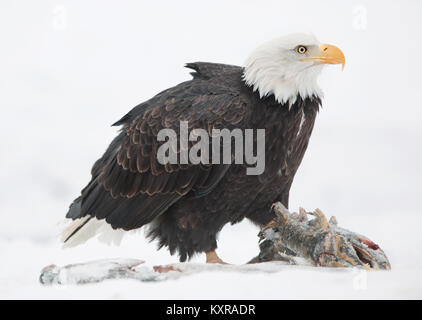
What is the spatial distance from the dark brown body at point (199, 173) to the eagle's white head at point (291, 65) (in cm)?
9

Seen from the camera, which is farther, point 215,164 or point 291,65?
point 291,65

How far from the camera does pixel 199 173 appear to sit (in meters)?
5.96

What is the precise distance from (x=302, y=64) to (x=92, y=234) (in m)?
2.75

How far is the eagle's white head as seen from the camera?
6.06 meters

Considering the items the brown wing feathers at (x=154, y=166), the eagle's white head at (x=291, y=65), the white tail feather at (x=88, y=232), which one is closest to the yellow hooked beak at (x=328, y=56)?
the eagle's white head at (x=291, y=65)

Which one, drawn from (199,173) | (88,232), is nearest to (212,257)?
(199,173)

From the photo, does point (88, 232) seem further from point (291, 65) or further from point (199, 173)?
point (291, 65)

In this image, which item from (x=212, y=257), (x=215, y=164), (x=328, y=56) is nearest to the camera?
(x=215, y=164)

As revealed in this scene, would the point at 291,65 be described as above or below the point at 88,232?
above

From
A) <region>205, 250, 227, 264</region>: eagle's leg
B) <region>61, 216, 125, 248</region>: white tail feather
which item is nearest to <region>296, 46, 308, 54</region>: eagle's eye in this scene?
<region>205, 250, 227, 264</region>: eagle's leg

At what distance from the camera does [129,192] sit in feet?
20.6

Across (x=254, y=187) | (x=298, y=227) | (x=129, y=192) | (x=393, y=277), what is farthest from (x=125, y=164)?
(x=393, y=277)

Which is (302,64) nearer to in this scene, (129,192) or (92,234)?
(129,192)

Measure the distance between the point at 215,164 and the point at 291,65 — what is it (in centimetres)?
117
